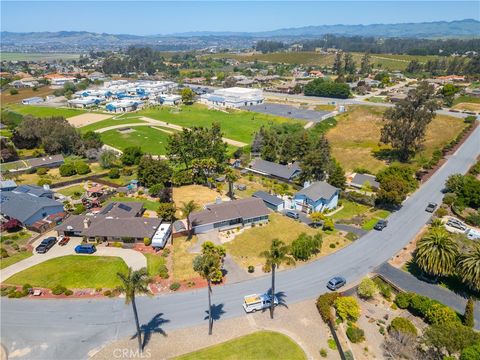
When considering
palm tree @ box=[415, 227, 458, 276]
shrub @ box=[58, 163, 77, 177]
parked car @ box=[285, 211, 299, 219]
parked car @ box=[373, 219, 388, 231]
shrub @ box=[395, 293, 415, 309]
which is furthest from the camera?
shrub @ box=[58, 163, 77, 177]

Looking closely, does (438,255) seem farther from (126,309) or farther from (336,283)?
(126,309)

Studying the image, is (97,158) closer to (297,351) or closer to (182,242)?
(182,242)

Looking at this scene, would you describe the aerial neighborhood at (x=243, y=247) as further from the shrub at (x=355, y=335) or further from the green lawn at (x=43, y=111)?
the green lawn at (x=43, y=111)

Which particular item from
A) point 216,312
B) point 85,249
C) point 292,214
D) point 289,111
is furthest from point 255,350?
point 289,111

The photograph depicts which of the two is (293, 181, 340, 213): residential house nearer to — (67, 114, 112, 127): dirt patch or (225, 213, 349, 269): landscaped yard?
(225, 213, 349, 269): landscaped yard

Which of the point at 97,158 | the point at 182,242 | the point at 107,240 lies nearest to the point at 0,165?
the point at 97,158

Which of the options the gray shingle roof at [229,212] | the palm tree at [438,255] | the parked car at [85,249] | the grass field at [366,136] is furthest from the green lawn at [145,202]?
the grass field at [366,136]

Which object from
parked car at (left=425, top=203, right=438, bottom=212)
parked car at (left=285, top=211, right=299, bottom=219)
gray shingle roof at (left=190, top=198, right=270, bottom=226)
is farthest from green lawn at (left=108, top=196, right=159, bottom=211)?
parked car at (left=425, top=203, right=438, bottom=212)
